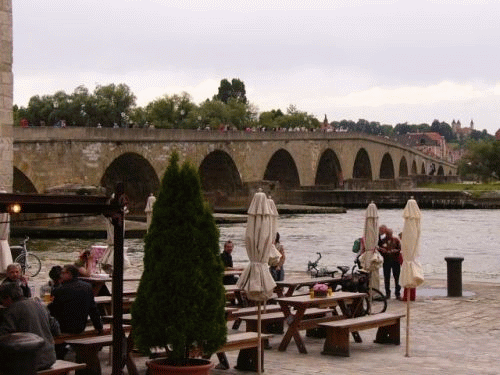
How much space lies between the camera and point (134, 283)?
750 inches

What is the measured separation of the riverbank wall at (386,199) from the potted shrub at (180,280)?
207 feet

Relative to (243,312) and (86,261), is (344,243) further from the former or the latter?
(243,312)

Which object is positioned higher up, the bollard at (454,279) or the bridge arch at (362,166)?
the bridge arch at (362,166)

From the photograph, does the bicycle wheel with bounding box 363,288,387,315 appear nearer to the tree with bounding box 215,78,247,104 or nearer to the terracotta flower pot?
the terracotta flower pot

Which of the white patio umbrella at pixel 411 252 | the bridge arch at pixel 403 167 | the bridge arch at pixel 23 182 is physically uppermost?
the bridge arch at pixel 403 167

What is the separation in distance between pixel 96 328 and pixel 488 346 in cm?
483

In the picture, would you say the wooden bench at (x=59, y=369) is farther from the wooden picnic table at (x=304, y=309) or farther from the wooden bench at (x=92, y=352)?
the wooden picnic table at (x=304, y=309)

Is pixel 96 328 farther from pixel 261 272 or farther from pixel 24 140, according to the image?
pixel 24 140

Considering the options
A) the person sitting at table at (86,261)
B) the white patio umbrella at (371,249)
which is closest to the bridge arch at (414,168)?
the white patio umbrella at (371,249)

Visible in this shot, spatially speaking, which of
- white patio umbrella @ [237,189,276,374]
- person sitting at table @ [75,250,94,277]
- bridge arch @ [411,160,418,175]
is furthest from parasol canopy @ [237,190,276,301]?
bridge arch @ [411,160,418,175]

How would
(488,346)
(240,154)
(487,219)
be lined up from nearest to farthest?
1. (488,346)
2. (487,219)
3. (240,154)

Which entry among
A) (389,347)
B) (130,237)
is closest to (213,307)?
(389,347)

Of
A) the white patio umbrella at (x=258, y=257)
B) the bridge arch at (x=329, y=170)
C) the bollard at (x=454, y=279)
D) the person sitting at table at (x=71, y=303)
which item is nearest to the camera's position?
the person sitting at table at (x=71, y=303)

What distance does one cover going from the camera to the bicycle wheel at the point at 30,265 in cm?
2073
